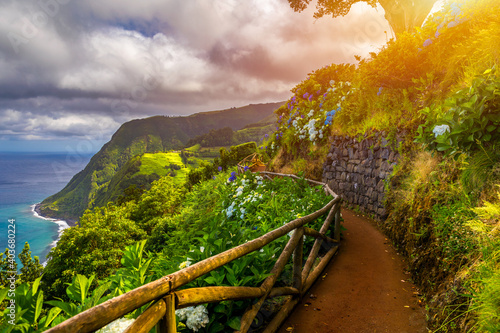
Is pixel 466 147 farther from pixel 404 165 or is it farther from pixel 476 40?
pixel 476 40

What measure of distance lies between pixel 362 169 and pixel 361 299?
18.2 ft

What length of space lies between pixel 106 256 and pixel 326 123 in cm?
2067

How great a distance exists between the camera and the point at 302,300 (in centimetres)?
386

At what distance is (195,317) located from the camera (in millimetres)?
2402

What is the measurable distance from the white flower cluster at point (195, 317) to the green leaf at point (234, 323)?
0.22 m

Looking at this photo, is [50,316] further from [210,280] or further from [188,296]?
[210,280]

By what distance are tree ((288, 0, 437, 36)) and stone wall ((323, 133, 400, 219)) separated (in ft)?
20.4

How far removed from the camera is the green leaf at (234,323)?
2.48m

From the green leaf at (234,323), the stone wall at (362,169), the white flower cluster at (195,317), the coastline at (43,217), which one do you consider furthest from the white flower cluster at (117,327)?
the coastline at (43,217)

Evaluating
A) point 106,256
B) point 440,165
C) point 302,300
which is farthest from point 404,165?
point 106,256

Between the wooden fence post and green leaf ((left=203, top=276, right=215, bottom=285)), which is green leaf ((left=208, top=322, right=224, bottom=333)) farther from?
the wooden fence post

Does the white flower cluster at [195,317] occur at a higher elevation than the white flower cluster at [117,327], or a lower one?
lower

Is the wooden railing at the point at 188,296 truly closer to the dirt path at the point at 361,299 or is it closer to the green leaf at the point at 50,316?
the dirt path at the point at 361,299

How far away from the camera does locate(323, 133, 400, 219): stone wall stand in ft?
24.2
